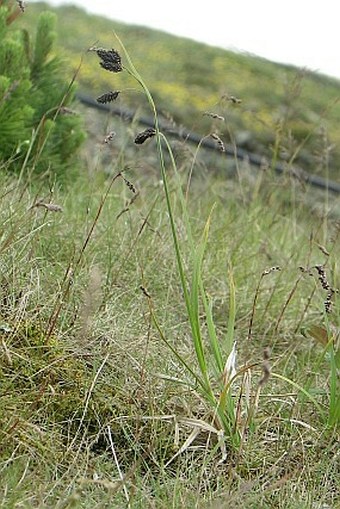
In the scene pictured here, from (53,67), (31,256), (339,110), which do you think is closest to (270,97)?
(339,110)

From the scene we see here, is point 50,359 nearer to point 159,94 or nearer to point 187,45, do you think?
point 159,94

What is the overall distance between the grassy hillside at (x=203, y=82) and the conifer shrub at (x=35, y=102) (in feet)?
15.5

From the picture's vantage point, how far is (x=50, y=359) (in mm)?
2434

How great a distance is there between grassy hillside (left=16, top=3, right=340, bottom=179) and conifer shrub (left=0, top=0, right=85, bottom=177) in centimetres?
473

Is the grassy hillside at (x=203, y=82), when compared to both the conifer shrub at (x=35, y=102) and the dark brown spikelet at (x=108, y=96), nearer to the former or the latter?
the conifer shrub at (x=35, y=102)

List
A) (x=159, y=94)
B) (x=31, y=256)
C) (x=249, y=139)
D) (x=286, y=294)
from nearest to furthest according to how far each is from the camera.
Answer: (x=31, y=256), (x=286, y=294), (x=249, y=139), (x=159, y=94)

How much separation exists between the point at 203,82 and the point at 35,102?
7.75 m

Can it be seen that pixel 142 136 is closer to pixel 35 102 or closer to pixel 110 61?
pixel 110 61

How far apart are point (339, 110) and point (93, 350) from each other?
9.76 meters

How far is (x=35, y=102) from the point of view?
12.6ft

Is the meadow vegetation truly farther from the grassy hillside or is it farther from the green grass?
the grassy hillside

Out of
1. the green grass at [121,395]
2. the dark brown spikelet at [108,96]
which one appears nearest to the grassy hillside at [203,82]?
the green grass at [121,395]

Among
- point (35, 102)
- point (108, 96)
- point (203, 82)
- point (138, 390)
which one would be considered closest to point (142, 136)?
point (108, 96)

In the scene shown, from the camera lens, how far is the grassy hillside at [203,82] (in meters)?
9.49
